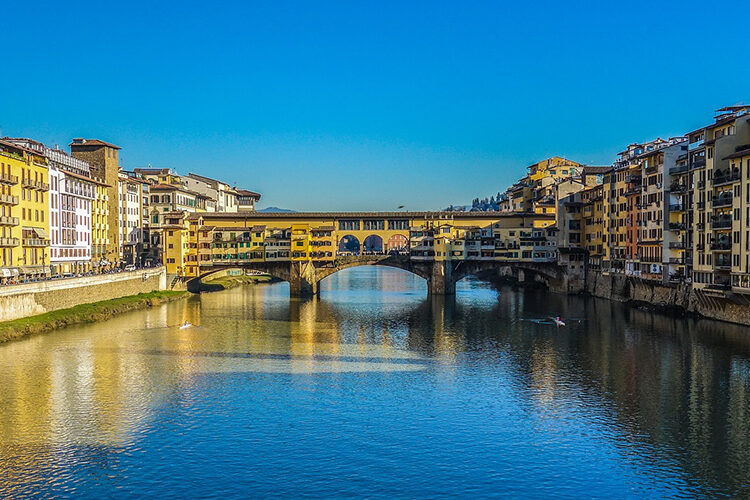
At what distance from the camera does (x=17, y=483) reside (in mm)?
24703

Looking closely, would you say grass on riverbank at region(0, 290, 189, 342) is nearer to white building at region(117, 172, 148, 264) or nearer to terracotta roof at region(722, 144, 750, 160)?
white building at region(117, 172, 148, 264)

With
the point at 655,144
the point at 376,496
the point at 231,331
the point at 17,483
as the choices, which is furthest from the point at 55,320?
the point at 655,144

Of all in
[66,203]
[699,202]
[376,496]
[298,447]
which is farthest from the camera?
[66,203]

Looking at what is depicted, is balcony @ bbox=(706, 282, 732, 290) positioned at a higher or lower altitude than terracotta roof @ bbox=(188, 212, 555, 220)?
lower

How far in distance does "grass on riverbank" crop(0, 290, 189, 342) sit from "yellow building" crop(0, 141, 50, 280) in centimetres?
602

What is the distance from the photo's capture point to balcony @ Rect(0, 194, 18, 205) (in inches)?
2346

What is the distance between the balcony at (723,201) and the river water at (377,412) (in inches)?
356

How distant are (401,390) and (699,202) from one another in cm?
3422

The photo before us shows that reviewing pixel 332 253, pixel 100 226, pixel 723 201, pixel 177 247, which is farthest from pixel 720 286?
pixel 100 226

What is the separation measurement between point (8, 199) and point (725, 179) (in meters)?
54.5

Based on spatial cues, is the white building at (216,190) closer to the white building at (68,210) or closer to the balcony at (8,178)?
the white building at (68,210)

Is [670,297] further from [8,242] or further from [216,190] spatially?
[216,190]

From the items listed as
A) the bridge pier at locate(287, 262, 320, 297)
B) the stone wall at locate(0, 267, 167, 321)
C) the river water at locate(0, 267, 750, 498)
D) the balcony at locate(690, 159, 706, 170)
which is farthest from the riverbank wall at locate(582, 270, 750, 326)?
the stone wall at locate(0, 267, 167, 321)

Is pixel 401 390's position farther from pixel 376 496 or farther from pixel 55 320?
pixel 55 320
